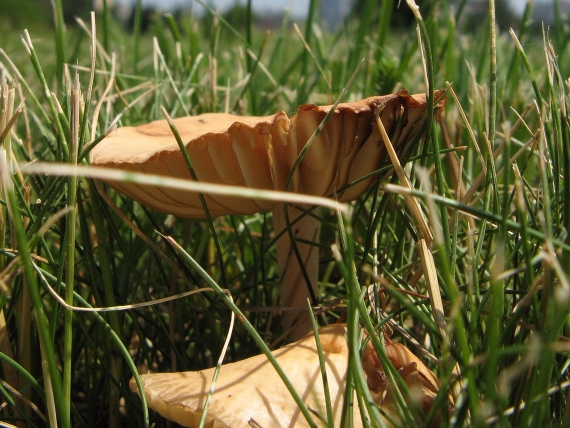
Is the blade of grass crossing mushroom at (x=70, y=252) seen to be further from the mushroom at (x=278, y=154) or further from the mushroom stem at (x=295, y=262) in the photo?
the mushroom stem at (x=295, y=262)

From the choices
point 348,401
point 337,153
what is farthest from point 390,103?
point 348,401

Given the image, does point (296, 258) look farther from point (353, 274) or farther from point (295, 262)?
point (353, 274)

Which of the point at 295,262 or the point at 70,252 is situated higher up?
the point at 70,252

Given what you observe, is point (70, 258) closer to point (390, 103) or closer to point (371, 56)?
point (390, 103)

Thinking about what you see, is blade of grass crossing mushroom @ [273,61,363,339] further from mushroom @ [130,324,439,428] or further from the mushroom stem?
mushroom @ [130,324,439,428]

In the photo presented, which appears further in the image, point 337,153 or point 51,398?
point 337,153

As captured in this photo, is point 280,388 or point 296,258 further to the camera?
point 296,258

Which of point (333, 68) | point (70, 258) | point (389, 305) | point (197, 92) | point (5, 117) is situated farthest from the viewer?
point (333, 68)

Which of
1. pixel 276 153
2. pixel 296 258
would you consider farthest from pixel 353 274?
pixel 296 258
